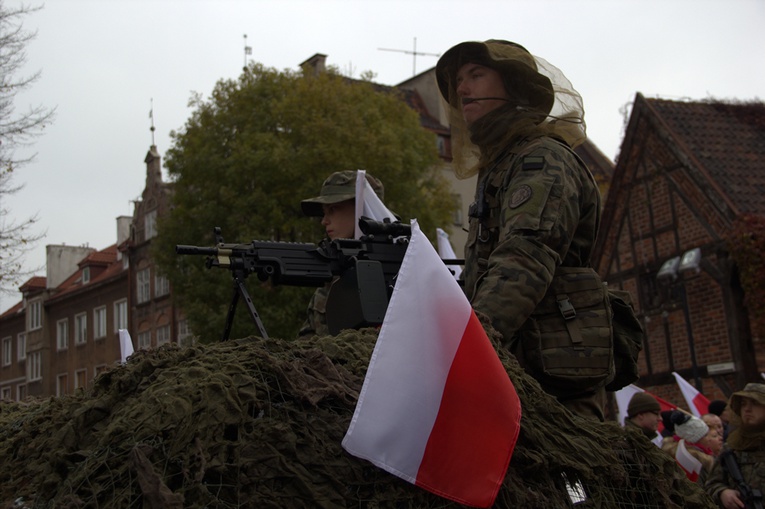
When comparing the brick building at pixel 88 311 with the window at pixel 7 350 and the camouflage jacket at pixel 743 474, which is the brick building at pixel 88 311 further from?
the camouflage jacket at pixel 743 474

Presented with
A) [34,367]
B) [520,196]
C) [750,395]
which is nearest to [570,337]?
[520,196]

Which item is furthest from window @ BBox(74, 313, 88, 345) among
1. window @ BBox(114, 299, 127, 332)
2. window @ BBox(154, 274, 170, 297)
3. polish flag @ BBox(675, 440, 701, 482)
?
polish flag @ BBox(675, 440, 701, 482)

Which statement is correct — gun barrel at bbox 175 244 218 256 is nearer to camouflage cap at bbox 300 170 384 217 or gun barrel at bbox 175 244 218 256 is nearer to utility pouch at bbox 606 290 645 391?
utility pouch at bbox 606 290 645 391

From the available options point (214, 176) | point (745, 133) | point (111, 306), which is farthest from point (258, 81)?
point (111, 306)

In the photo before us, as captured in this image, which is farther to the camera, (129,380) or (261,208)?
(261,208)

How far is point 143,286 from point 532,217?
45.6m

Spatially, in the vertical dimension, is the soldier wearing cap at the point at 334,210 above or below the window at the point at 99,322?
below

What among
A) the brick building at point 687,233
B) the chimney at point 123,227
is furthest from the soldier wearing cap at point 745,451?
the chimney at point 123,227

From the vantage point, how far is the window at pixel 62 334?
179ft

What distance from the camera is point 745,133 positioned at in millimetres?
24359

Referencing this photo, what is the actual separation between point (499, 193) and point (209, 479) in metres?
1.83

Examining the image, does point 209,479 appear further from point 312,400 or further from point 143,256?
point 143,256

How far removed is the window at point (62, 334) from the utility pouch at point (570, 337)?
54.5m

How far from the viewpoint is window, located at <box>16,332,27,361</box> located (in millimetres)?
58662
